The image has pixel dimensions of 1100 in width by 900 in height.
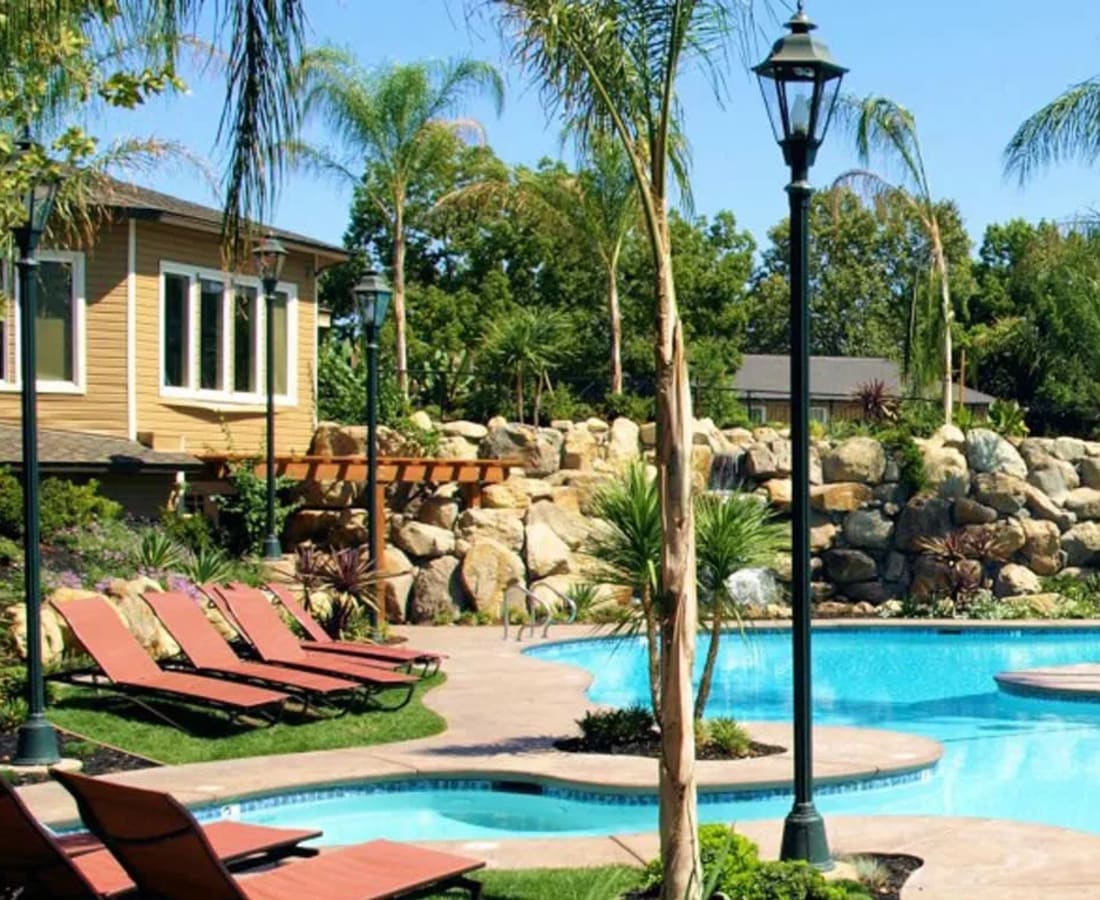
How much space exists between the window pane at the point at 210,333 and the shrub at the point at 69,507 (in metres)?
4.46

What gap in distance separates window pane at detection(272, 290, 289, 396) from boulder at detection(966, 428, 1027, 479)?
1099 centimetres

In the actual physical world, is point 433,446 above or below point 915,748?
above

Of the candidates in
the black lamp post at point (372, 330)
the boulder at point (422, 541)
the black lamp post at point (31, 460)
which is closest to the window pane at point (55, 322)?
the boulder at point (422, 541)

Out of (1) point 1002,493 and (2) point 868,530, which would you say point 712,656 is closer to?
(2) point 868,530

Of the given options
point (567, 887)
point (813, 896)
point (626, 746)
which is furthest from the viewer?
point (626, 746)

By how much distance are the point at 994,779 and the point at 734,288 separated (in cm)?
3741

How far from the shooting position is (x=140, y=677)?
11828 mm

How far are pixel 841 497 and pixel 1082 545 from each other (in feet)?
12.8

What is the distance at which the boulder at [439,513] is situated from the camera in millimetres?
21844

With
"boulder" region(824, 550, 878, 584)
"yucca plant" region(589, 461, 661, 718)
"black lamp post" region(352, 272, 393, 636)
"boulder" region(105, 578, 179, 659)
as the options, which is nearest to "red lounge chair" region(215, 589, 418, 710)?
"boulder" region(105, 578, 179, 659)

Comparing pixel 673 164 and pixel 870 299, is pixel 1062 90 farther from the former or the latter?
pixel 870 299

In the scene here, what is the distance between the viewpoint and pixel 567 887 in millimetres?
6965

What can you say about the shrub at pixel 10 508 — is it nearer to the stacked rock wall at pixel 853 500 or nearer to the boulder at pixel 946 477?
the stacked rock wall at pixel 853 500

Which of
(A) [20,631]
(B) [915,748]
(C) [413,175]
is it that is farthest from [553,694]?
(C) [413,175]
